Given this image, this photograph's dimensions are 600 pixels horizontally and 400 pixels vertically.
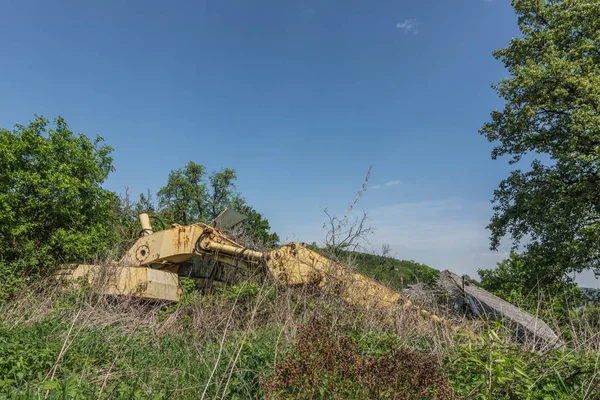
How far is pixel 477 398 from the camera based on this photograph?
3451mm

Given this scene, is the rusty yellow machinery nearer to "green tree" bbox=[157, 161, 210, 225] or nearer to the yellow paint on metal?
the yellow paint on metal

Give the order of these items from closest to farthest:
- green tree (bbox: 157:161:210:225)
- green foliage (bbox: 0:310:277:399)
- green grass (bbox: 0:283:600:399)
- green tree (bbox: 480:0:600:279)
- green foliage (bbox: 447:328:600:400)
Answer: green grass (bbox: 0:283:600:399), green foliage (bbox: 447:328:600:400), green foliage (bbox: 0:310:277:399), green tree (bbox: 480:0:600:279), green tree (bbox: 157:161:210:225)

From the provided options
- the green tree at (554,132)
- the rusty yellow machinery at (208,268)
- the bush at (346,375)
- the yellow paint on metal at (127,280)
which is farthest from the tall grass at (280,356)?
the green tree at (554,132)

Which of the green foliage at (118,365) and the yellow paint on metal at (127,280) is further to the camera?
the yellow paint on metal at (127,280)

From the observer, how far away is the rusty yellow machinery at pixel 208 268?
5.98 metres

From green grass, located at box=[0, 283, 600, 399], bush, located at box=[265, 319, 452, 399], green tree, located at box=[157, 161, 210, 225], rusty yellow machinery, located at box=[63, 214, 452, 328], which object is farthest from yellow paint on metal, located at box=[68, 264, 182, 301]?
green tree, located at box=[157, 161, 210, 225]

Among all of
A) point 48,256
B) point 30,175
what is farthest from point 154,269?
point 30,175

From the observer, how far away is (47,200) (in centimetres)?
838

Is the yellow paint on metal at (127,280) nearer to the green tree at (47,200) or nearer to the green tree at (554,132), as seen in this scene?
the green tree at (47,200)

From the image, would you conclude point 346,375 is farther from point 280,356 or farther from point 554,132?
point 554,132

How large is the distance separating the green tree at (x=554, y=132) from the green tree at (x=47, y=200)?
14.8m

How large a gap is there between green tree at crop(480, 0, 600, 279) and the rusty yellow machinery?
10423 mm

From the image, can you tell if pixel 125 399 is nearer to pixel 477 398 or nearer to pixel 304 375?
pixel 304 375

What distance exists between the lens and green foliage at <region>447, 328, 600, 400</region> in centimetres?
339
